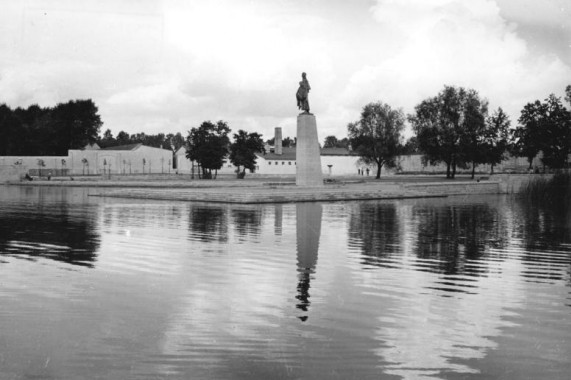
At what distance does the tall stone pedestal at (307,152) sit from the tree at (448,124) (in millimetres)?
28782

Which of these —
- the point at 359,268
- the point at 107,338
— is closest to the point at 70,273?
the point at 107,338

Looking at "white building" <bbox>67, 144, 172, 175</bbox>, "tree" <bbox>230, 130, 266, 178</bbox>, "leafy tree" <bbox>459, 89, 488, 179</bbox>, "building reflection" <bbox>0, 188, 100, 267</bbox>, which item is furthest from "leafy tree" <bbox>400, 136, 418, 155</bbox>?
"building reflection" <bbox>0, 188, 100, 267</bbox>

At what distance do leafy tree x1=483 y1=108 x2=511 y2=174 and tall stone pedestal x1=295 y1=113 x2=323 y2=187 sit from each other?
30.6 meters

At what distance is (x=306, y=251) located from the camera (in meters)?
11.2

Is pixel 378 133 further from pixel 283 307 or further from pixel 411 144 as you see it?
pixel 283 307

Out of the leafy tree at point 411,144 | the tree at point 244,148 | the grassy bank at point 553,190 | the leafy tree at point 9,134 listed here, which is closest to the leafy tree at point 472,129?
the leafy tree at point 411,144

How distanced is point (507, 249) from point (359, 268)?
4.08 m

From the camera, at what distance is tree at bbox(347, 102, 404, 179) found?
67.9 meters

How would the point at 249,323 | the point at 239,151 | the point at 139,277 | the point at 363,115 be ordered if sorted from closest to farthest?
the point at 249,323 → the point at 139,277 → the point at 239,151 → the point at 363,115

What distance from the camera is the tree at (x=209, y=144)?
192 feet

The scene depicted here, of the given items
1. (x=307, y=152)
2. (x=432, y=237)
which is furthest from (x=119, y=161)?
(x=432, y=237)

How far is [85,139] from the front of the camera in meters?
85.3

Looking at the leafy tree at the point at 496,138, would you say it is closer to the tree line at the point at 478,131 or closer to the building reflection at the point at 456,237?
the tree line at the point at 478,131

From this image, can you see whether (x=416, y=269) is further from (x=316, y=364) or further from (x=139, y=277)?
(x=316, y=364)
